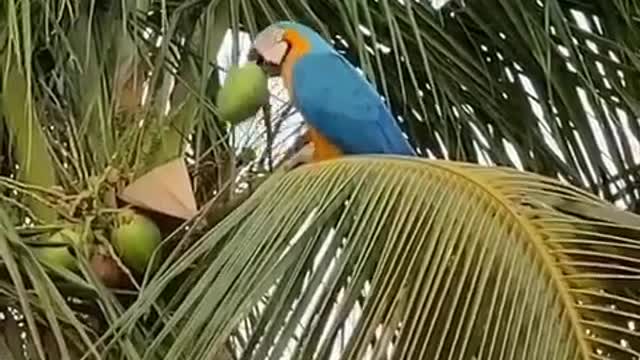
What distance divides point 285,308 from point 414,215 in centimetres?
11

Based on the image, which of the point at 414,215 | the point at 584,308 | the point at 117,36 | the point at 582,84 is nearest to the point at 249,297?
the point at 414,215

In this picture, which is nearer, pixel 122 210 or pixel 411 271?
pixel 411 271

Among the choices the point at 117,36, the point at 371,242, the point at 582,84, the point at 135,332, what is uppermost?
the point at 582,84

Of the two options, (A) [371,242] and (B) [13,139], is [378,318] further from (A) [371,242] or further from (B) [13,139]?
(B) [13,139]

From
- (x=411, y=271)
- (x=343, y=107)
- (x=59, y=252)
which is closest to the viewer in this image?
(x=411, y=271)

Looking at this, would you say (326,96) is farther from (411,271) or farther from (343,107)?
(411,271)

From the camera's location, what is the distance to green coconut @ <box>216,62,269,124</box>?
131 cm

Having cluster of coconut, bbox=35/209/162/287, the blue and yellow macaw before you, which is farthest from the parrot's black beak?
cluster of coconut, bbox=35/209/162/287

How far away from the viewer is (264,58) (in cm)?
140

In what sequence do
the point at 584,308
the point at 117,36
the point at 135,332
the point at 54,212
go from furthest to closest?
the point at 117,36, the point at 54,212, the point at 135,332, the point at 584,308

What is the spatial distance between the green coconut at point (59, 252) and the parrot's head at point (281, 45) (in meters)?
0.26

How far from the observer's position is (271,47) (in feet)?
4.60

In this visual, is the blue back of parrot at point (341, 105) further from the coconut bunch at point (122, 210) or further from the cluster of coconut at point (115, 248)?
the cluster of coconut at point (115, 248)

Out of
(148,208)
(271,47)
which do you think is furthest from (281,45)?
(148,208)
